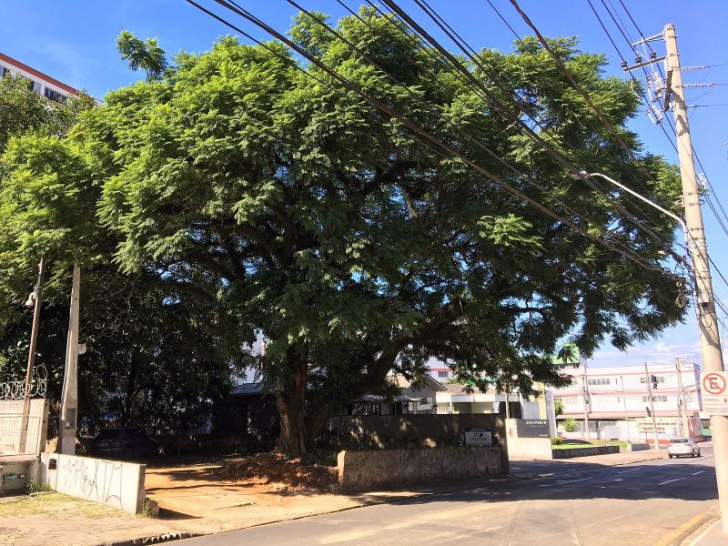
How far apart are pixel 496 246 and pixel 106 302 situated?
13464mm

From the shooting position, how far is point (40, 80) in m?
56.8

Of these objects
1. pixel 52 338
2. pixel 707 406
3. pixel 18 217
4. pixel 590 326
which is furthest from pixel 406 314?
pixel 52 338

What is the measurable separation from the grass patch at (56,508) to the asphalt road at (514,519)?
9.18 feet

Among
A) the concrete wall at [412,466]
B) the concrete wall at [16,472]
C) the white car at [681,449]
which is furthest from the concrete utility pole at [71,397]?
the white car at [681,449]

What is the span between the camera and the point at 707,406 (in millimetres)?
10477

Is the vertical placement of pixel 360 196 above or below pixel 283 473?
above

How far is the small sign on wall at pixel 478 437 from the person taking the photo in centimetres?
2377

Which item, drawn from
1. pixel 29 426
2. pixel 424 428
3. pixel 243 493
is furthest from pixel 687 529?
pixel 29 426

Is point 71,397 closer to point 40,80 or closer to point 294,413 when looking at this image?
point 294,413

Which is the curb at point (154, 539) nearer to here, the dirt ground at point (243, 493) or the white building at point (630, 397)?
the dirt ground at point (243, 493)

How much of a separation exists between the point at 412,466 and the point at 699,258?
11.7 m

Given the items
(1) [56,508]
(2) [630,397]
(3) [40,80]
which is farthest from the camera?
(2) [630,397]

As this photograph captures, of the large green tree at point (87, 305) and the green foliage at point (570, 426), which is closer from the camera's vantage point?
the large green tree at point (87, 305)

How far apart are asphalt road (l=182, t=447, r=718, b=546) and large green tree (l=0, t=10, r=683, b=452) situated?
4.45 meters
